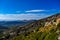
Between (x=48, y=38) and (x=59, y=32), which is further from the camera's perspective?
(x=48, y=38)

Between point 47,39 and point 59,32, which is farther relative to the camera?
point 47,39

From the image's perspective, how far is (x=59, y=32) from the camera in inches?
6836

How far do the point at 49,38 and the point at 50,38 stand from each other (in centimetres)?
231

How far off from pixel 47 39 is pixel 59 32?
880 inches

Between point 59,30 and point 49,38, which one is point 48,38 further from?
point 59,30

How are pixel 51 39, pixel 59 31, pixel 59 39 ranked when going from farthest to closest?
pixel 51 39
pixel 59 31
pixel 59 39

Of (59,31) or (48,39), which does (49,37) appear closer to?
(48,39)

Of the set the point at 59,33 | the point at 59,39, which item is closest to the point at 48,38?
the point at 59,33

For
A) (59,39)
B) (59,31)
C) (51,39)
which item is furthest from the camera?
(51,39)

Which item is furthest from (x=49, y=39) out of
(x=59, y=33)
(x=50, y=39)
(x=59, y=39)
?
(x=59, y=39)

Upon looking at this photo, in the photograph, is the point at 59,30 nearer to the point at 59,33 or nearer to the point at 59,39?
the point at 59,33

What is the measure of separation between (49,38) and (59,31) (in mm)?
22531

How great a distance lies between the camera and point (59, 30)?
173875mm

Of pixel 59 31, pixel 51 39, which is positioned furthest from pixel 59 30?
pixel 51 39
